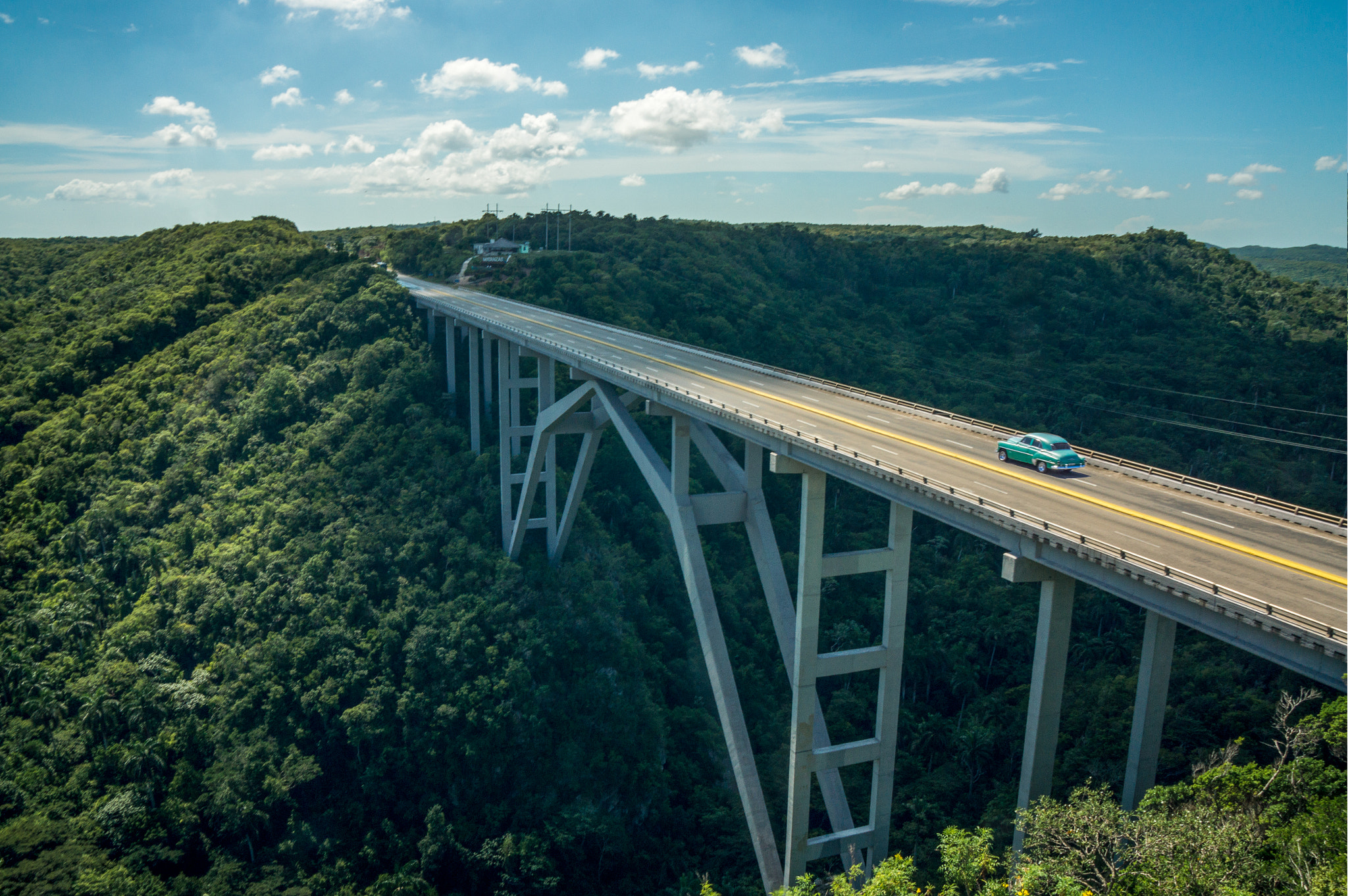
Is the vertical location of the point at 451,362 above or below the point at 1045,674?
above

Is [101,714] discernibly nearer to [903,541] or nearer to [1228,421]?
[903,541]

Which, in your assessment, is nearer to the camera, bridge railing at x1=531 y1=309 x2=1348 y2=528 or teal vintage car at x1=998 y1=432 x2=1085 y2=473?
bridge railing at x1=531 y1=309 x2=1348 y2=528

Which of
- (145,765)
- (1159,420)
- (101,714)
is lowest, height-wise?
(145,765)

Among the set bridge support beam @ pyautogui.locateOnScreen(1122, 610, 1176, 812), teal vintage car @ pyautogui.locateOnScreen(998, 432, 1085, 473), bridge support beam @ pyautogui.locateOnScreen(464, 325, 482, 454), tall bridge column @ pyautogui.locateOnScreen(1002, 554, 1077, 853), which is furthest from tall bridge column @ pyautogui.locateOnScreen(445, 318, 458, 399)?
bridge support beam @ pyautogui.locateOnScreen(1122, 610, 1176, 812)

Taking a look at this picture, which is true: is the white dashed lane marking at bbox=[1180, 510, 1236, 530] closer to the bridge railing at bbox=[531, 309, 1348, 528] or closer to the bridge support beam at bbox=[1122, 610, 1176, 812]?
the bridge railing at bbox=[531, 309, 1348, 528]

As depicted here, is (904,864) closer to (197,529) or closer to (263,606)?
(263,606)

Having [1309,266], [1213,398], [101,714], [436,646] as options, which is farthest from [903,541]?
[1309,266]

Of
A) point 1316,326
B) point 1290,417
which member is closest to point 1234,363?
point 1290,417
